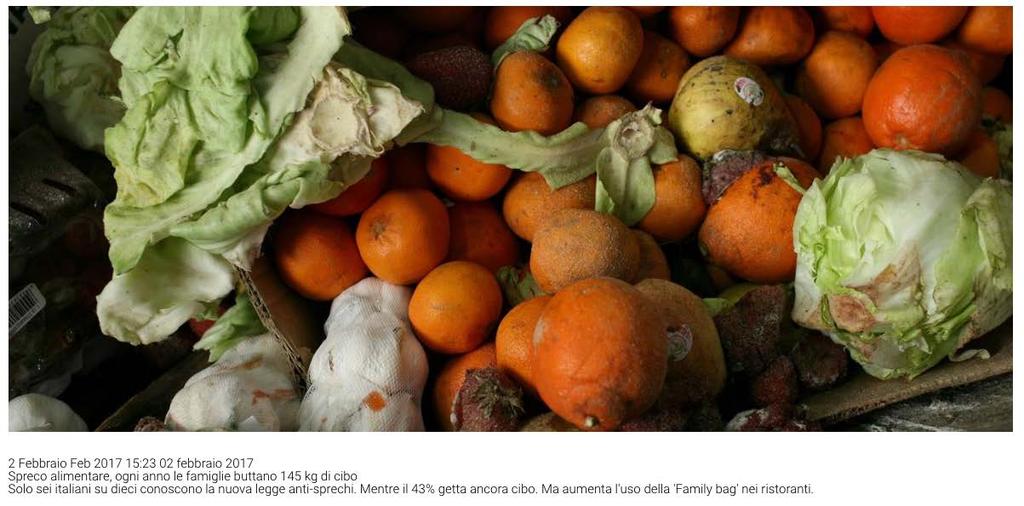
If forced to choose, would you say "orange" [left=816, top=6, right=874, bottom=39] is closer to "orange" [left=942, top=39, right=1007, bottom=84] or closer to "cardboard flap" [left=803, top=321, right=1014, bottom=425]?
"orange" [left=942, top=39, right=1007, bottom=84]

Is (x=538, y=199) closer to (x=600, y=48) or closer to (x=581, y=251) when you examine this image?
(x=581, y=251)

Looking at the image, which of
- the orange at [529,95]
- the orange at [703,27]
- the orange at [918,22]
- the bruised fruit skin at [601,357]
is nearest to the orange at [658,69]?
the orange at [703,27]

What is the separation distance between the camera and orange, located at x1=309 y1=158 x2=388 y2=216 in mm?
1456

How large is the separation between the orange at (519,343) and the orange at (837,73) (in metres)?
0.94

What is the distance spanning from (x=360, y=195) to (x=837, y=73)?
3.77 feet

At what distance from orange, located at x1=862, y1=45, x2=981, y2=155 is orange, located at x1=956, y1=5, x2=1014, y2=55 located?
0.62ft

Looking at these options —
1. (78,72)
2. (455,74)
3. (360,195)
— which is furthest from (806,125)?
(78,72)

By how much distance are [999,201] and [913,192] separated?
0.50ft

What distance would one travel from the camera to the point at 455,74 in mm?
1500

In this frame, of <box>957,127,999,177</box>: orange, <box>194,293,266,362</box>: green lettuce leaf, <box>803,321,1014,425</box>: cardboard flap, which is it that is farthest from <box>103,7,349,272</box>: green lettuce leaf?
<box>957,127,999,177</box>: orange

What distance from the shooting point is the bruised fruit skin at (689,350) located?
1.18 m

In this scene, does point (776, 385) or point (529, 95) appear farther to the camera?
point (529, 95)
